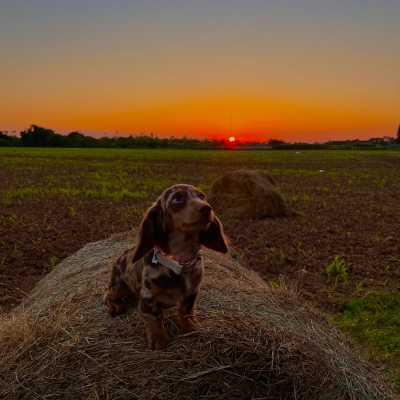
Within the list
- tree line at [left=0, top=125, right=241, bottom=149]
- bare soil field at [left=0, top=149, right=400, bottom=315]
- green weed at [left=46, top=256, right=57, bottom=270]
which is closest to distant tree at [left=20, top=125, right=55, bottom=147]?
tree line at [left=0, top=125, right=241, bottom=149]

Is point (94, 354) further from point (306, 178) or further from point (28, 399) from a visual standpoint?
point (306, 178)

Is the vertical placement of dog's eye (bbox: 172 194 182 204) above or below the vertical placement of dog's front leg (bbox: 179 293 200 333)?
above

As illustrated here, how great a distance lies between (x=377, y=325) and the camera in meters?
5.82

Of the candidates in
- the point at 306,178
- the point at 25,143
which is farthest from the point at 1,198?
the point at 25,143

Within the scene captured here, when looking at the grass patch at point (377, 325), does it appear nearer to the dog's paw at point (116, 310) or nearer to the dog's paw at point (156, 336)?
the dog's paw at point (156, 336)

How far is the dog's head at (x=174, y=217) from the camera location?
8.80 ft

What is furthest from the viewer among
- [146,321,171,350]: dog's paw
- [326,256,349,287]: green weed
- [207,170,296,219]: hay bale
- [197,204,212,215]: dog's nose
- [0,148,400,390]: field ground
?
[207,170,296,219]: hay bale

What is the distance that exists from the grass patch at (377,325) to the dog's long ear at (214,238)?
2713mm

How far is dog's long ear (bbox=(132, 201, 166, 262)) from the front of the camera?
2.82 m

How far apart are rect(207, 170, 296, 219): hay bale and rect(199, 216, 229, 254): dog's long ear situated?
851 cm

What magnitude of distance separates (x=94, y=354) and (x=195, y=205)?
1213mm

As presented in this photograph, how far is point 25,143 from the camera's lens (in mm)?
96312

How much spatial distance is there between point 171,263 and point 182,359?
0.61m

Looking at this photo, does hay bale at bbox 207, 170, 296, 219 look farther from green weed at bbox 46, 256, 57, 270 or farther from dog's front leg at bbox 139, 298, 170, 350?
dog's front leg at bbox 139, 298, 170, 350
